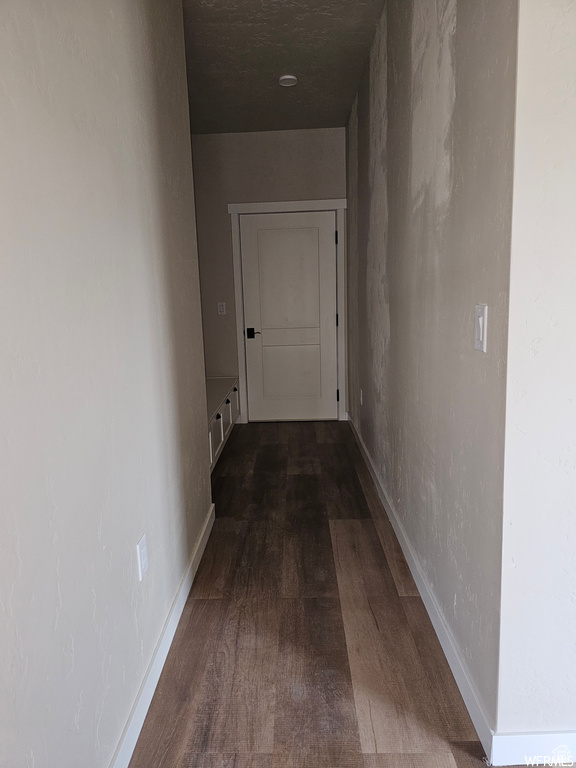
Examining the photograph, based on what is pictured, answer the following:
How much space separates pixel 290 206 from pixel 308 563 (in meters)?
3.40

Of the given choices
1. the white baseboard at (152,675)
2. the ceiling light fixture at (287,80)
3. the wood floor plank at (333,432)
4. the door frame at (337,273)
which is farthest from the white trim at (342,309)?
the white baseboard at (152,675)

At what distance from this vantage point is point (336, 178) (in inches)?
191

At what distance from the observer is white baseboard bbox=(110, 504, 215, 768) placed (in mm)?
1459

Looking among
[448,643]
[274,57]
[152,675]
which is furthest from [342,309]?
[152,675]

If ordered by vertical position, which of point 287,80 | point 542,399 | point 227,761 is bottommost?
point 227,761

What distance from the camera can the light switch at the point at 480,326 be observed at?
1414 mm

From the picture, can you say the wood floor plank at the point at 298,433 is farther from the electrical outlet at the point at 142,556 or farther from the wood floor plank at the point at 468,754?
the wood floor plank at the point at 468,754

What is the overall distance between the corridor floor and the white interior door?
84.2 inches

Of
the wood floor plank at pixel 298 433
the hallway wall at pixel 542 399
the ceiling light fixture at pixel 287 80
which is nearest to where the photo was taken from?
the hallway wall at pixel 542 399

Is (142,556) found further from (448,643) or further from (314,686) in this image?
(448,643)

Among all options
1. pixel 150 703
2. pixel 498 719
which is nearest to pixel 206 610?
pixel 150 703

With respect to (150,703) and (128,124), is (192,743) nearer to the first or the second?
(150,703)

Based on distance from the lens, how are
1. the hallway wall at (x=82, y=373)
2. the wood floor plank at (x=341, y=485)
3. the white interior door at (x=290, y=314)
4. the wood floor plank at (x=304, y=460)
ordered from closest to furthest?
the hallway wall at (x=82, y=373)
the wood floor plank at (x=341, y=485)
the wood floor plank at (x=304, y=460)
the white interior door at (x=290, y=314)

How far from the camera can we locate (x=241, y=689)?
1.75m
